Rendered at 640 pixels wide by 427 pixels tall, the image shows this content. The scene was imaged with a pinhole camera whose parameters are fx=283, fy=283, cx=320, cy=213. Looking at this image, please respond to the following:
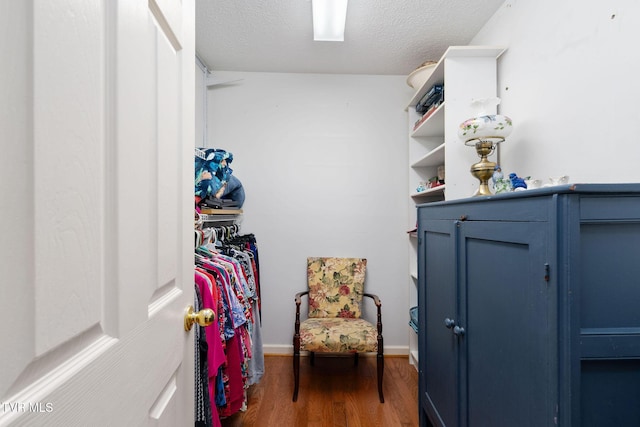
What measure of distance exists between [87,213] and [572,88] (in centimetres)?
179

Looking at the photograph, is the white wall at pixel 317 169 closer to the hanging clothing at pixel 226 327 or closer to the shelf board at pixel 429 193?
the shelf board at pixel 429 193

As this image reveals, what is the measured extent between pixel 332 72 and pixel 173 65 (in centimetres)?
220

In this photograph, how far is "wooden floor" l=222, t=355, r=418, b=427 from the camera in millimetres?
1773

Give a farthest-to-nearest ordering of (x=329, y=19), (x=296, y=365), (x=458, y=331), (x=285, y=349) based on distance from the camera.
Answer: (x=285, y=349) < (x=296, y=365) < (x=329, y=19) < (x=458, y=331)

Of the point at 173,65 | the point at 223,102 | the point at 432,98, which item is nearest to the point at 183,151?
the point at 173,65

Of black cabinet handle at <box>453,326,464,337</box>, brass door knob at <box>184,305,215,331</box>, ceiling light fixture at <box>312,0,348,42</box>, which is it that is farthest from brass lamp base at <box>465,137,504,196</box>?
brass door knob at <box>184,305,215,331</box>

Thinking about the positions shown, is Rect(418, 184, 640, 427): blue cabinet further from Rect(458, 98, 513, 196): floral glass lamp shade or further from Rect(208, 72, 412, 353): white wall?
Rect(208, 72, 412, 353): white wall

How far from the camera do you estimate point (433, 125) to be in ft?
7.29

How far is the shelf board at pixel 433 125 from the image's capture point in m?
1.99

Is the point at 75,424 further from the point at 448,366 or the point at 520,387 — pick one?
the point at 448,366

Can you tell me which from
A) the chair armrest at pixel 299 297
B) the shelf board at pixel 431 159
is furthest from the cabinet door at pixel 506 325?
the chair armrest at pixel 299 297

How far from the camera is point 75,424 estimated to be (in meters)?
0.35

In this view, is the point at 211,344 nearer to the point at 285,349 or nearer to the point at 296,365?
the point at 296,365

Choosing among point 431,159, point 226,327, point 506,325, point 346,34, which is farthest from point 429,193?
point 226,327
